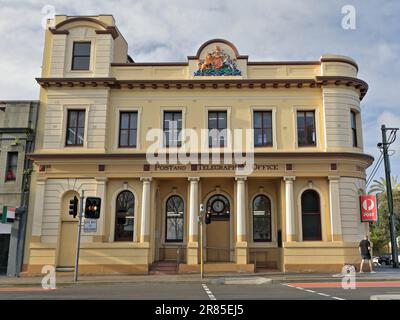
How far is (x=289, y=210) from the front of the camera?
73.4ft

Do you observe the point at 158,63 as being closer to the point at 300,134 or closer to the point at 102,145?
the point at 102,145

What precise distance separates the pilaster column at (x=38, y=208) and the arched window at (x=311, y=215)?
45.1 feet

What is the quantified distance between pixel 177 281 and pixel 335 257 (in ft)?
28.2

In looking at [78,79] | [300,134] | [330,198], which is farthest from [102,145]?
[330,198]

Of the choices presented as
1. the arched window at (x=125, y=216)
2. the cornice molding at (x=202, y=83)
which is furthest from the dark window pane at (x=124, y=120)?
the arched window at (x=125, y=216)

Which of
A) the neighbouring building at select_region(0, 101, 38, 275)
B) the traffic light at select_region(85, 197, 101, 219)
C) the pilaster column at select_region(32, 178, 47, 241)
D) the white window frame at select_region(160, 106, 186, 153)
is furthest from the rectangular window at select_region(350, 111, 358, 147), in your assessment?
the neighbouring building at select_region(0, 101, 38, 275)

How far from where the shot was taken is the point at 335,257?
21.9m

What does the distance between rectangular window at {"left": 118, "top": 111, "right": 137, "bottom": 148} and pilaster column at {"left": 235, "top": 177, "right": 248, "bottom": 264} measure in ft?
20.2

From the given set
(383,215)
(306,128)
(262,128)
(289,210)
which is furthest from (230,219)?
(383,215)

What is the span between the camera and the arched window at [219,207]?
79.6 feet

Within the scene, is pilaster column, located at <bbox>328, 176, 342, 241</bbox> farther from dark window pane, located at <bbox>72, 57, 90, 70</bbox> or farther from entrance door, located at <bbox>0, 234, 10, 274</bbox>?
entrance door, located at <bbox>0, 234, 10, 274</bbox>

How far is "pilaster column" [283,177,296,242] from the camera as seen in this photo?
72.8 feet

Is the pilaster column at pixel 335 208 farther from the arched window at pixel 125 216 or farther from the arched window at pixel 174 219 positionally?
the arched window at pixel 125 216

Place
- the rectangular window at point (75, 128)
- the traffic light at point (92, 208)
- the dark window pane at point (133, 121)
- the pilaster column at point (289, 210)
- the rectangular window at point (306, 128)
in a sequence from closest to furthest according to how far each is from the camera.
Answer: the traffic light at point (92, 208) → the pilaster column at point (289, 210) → the rectangular window at point (306, 128) → the rectangular window at point (75, 128) → the dark window pane at point (133, 121)
